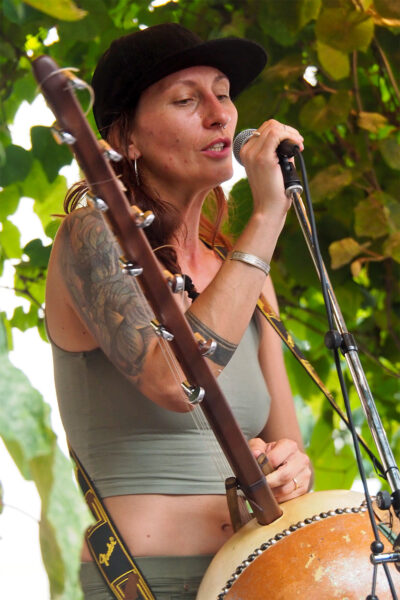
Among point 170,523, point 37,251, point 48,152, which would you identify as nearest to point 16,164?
point 48,152

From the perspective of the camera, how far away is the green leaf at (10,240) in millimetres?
2164

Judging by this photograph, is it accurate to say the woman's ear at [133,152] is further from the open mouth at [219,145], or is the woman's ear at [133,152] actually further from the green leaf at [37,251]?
the green leaf at [37,251]

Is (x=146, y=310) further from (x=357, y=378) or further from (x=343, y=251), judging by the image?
(x=343, y=251)

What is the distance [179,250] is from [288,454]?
385 millimetres

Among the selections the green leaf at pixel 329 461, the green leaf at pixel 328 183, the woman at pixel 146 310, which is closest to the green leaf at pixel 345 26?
the green leaf at pixel 328 183

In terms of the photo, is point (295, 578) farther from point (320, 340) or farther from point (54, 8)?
point (320, 340)

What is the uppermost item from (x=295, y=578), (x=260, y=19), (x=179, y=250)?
(x=260, y=19)

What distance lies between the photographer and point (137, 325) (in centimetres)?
111

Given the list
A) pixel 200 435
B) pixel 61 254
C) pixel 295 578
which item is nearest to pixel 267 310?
pixel 200 435

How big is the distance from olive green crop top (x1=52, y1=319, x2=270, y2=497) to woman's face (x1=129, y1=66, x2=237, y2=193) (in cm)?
31

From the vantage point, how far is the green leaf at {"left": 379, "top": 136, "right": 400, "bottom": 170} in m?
1.98

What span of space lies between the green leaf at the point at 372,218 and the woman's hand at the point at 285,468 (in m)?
0.86

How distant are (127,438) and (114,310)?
0.21 m

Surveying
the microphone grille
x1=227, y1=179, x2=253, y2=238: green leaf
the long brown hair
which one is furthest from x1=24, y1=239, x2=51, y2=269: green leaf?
the microphone grille
